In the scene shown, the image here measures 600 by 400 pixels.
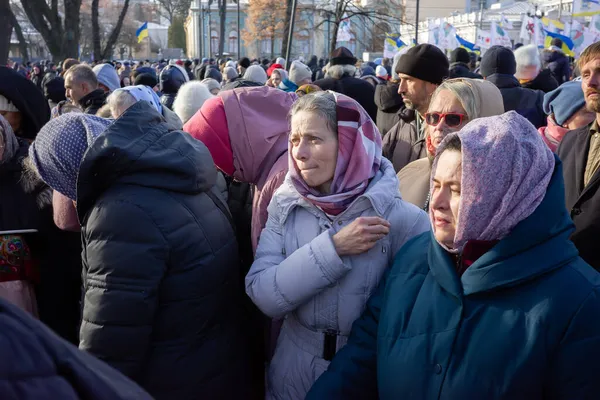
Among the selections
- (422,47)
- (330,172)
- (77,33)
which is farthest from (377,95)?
(77,33)

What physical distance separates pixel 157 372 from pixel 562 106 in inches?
118

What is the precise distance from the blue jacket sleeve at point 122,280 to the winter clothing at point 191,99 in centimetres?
246

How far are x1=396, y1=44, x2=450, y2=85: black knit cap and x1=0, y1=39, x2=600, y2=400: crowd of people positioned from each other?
97 cm

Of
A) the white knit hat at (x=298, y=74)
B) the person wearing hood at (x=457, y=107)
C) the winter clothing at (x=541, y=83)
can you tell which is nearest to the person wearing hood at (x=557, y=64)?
the winter clothing at (x=541, y=83)

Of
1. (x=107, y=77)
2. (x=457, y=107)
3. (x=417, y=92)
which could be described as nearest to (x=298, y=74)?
(x=107, y=77)

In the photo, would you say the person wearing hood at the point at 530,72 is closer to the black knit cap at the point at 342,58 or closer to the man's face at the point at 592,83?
the black knit cap at the point at 342,58

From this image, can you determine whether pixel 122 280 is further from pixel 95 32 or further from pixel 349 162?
pixel 95 32

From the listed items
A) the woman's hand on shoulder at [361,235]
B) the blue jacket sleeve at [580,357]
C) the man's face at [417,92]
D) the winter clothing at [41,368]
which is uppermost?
the man's face at [417,92]

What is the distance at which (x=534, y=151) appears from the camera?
5.61 ft

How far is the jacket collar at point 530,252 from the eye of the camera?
1.65 meters

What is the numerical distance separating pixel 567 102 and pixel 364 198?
2252mm

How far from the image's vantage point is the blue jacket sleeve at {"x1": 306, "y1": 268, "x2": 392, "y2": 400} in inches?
79.4

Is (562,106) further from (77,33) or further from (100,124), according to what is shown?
(77,33)

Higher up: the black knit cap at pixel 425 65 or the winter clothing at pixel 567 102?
the black knit cap at pixel 425 65
